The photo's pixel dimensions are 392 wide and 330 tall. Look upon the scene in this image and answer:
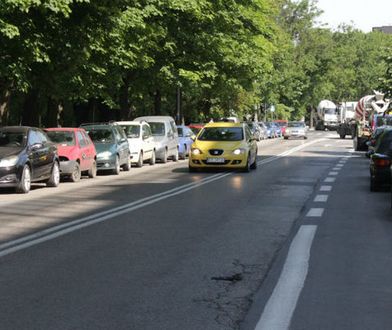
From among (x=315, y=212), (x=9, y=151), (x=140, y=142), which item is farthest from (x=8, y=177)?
(x=140, y=142)

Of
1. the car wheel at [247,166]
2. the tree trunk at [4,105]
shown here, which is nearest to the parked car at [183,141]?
the tree trunk at [4,105]

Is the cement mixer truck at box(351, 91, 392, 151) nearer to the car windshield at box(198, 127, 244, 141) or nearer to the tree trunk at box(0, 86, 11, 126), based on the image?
the car windshield at box(198, 127, 244, 141)

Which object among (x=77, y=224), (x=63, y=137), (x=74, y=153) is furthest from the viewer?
(x=63, y=137)

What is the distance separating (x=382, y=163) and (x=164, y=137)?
14.9 m

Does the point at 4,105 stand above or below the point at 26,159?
above

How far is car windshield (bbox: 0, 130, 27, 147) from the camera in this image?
54.2 feet

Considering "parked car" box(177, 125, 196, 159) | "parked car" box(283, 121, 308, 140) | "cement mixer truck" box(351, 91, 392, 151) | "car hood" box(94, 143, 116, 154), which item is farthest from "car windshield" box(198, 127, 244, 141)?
"parked car" box(283, 121, 308, 140)

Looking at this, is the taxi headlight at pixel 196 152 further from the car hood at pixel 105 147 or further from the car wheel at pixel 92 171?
the car wheel at pixel 92 171

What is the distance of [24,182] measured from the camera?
16.0 meters

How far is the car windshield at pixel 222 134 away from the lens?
23531 millimetres

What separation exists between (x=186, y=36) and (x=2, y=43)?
55.1ft

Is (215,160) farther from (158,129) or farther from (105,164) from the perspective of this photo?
(158,129)

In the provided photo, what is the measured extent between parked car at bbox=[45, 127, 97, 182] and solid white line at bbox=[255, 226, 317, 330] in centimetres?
1140

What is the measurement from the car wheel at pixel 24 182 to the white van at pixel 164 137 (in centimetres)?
1290
